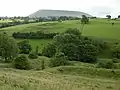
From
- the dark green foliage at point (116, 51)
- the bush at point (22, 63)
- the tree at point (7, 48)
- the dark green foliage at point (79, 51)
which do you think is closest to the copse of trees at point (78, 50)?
the dark green foliage at point (79, 51)

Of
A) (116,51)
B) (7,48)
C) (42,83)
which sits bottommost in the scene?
(116,51)

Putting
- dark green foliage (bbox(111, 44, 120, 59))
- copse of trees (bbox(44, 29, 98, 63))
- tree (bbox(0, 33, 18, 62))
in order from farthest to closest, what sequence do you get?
dark green foliage (bbox(111, 44, 120, 59)), copse of trees (bbox(44, 29, 98, 63)), tree (bbox(0, 33, 18, 62))

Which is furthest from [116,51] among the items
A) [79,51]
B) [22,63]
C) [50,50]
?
[22,63]

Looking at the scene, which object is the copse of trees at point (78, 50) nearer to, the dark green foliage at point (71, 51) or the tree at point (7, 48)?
the dark green foliage at point (71, 51)

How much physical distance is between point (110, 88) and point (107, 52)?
74.0 metres

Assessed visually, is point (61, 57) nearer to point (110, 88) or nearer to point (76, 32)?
point (110, 88)

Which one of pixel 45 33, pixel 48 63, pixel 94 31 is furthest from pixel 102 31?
pixel 48 63

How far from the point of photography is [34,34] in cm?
13312

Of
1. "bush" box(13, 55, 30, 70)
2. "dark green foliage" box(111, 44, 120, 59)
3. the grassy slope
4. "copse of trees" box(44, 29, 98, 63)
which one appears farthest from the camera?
"dark green foliage" box(111, 44, 120, 59)

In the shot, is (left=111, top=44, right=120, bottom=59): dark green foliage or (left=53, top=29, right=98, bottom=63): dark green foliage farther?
(left=111, top=44, right=120, bottom=59): dark green foliage

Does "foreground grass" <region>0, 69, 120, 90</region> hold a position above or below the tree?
above

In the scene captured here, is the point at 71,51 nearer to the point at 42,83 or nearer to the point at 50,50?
the point at 50,50

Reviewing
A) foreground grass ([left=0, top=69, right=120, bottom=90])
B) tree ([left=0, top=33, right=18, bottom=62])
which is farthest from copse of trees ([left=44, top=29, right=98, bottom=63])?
foreground grass ([left=0, top=69, right=120, bottom=90])

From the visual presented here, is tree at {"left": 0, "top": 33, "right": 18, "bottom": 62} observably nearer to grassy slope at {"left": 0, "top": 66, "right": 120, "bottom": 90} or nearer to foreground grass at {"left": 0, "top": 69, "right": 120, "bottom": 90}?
grassy slope at {"left": 0, "top": 66, "right": 120, "bottom": 90}
